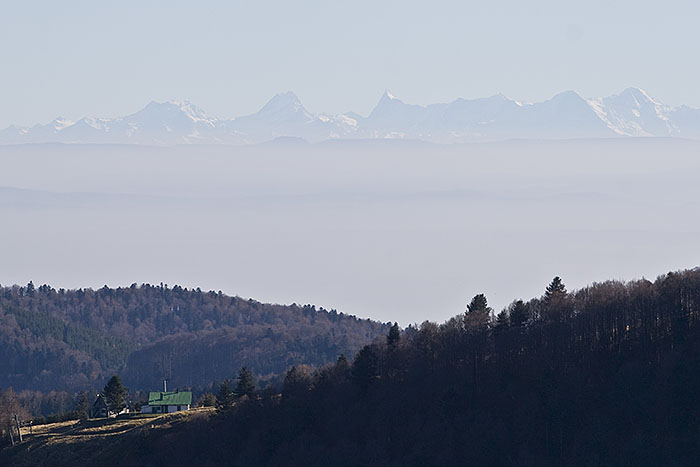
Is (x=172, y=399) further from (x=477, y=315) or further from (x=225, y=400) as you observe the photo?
(x=477, y=315)

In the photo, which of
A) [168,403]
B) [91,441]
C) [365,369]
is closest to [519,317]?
[365,369]

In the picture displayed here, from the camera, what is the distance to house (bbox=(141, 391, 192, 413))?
12344cm

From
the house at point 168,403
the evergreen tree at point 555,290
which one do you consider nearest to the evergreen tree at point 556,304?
the evergreen tree at point 555,290

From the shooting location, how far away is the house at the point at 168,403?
405ft

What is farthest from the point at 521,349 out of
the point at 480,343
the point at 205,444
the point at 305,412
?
the point at 205,444

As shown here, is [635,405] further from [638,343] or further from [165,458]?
[165,458]

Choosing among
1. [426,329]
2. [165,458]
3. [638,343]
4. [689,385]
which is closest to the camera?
[689,385]

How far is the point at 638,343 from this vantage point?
9494 centimetres

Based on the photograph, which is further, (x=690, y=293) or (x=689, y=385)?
(x=690, y=293)

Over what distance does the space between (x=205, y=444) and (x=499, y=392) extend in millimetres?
25365

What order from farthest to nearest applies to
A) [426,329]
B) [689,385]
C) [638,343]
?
[426,329]
[638,343]
[689,385]

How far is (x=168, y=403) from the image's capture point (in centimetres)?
12438

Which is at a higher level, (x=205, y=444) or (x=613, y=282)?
(x=613, y=282)

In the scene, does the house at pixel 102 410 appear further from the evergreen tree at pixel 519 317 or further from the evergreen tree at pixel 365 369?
the evergreen tree at pixel 519 317
